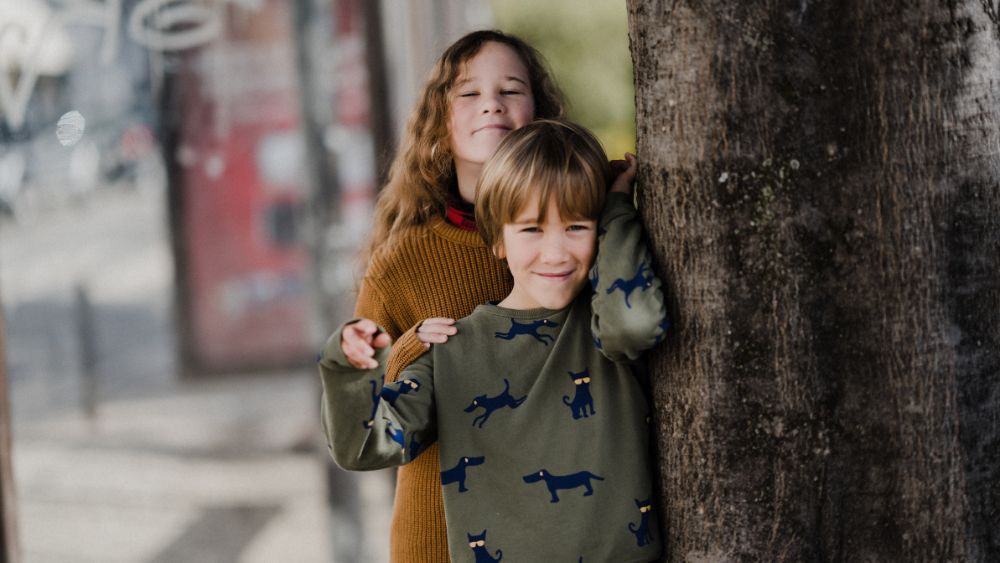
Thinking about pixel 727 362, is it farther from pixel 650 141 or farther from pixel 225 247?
pixel 225 247

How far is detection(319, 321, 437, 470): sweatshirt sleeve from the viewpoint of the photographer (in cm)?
161

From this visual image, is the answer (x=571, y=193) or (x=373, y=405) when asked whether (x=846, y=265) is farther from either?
(x=373, y=405)

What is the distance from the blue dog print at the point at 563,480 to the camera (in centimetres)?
172

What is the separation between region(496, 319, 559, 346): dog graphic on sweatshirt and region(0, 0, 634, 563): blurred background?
211 centimetres

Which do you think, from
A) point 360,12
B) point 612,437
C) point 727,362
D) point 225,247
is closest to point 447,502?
point 612,437

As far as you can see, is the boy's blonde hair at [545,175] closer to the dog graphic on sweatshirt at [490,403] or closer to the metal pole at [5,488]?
the dog graphic on sweatshirt at [490,403]

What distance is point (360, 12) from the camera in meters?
4.37

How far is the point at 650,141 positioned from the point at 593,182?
139 mm

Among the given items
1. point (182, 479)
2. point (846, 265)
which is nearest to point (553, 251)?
point (846, 265)

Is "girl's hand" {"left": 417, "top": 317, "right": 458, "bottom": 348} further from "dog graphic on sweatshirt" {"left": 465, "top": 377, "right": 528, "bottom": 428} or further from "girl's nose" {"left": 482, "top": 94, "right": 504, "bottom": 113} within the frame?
"girl's nose" {"left": 482, "top": 94, "right": 504, "bottom": 113}

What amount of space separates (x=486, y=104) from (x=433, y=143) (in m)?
0.21

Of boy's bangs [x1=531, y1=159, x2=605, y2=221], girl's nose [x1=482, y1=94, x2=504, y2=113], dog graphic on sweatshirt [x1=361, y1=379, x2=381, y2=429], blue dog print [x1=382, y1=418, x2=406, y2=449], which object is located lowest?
blue dog print [x1=382, y1=418, x2=406, y2=449]

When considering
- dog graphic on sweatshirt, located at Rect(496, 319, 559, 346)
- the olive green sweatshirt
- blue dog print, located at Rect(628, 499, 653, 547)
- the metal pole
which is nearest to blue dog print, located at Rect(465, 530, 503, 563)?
the olive green sweatshirt

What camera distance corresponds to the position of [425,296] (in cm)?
219
